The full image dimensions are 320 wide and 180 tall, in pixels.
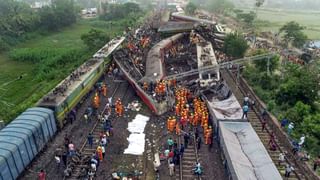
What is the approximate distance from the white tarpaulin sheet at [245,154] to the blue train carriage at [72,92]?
9.27 meters

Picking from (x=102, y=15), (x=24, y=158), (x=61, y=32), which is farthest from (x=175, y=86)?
(x=102, y=15)

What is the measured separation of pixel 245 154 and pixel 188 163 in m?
2.96

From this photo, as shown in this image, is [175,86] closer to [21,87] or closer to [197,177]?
[197,177]

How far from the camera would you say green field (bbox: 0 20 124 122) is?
23641 millimetres

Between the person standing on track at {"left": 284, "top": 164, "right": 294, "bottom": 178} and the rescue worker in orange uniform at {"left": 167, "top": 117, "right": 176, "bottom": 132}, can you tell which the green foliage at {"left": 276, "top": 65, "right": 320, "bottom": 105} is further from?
the rescue worker in orange uniform at {"left": 167, "top": 117, "right": 176, "bottom": 132}

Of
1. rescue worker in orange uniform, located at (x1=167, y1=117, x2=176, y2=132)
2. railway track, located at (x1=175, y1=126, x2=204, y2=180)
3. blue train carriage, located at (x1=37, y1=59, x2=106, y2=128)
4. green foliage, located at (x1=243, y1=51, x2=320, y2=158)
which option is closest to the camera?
railway track, located at (x1=175, y1=126, x2=204, y2=180)

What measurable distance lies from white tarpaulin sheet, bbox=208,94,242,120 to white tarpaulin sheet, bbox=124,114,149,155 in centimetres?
427

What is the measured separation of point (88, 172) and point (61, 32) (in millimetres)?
45828

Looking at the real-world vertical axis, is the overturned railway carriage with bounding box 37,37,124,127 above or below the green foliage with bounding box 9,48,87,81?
above

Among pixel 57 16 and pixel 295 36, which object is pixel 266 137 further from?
pixel 57 16

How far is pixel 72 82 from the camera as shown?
2314cm

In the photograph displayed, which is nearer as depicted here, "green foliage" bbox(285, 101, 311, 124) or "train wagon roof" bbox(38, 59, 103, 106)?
"green foliage" bbox(285, 101, 311, 124)

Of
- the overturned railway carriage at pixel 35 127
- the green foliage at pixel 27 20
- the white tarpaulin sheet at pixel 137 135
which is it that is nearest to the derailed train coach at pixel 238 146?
the white tarpaulin sheet at pixel 137 135

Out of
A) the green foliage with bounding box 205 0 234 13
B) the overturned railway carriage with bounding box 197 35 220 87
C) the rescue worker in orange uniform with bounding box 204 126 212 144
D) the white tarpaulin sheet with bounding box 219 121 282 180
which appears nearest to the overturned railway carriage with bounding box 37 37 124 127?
the overturned railway carriage with bounding box 197 35 220 87
